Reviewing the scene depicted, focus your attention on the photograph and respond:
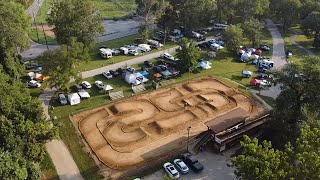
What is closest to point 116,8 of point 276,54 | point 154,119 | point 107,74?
point 107,74

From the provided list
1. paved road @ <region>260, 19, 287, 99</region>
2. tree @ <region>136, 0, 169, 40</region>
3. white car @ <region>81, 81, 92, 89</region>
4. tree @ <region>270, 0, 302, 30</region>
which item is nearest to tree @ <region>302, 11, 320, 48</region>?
tree @ <region>270, 0, 302, 30</region>

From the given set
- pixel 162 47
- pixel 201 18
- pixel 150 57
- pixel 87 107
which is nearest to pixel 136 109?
pixel 87 107

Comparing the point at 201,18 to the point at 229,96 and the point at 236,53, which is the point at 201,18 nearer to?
the point at 236,53

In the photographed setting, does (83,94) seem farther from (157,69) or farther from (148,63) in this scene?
(148,63)

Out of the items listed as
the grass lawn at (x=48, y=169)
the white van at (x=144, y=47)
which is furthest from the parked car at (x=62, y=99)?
the white van at (x=144, y=47)

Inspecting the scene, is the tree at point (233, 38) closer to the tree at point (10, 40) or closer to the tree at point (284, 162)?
the tree at point (10, 40)

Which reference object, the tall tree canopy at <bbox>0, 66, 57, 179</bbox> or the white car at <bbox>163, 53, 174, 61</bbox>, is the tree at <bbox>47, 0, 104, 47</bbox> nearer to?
the white car at <bbox>163, 53, 174, 61</bbox>
